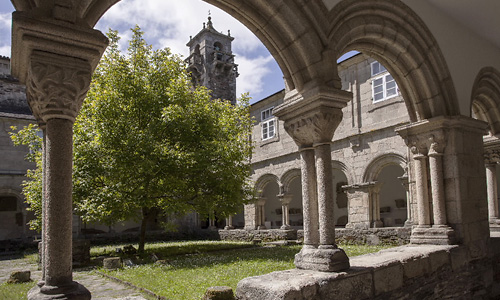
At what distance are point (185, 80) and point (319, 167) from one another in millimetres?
8121

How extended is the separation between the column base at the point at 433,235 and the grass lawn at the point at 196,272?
2729mm

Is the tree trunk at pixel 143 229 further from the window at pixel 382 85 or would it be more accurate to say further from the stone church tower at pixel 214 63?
the stone church tower at pixel 214 63

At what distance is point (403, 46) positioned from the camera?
529 cm

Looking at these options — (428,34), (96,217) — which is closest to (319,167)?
(428,34)

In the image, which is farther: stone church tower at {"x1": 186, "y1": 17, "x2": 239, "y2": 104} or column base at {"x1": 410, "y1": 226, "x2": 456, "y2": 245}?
stone church tower at {"x1": 186, "y1": 17, "x2": 239, "y2": 104}

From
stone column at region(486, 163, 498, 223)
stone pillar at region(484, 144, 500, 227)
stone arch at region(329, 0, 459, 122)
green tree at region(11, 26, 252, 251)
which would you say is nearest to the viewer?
stone arch at region(329, 0, 459, 122)

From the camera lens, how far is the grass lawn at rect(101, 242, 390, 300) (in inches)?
239

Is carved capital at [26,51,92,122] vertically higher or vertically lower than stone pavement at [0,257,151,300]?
higher

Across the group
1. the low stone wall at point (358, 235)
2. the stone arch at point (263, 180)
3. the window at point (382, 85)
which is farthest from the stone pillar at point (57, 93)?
the stone arch at point (263, 180)

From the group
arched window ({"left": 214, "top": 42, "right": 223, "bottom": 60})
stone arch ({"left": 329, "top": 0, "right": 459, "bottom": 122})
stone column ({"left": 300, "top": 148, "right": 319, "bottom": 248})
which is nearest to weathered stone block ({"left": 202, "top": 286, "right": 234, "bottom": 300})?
stone column ({"left": 300, "top": 148, "right": 319, "bottom": 248})

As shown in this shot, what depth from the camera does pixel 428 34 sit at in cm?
558

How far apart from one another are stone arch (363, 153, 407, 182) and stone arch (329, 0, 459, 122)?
5993mm

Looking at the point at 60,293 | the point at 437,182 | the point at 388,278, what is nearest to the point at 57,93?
the point at 60,293

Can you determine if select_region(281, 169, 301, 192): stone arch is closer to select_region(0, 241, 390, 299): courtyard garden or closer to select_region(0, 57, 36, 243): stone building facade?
select_region(0, 241, 390, 299): courtyard garden
